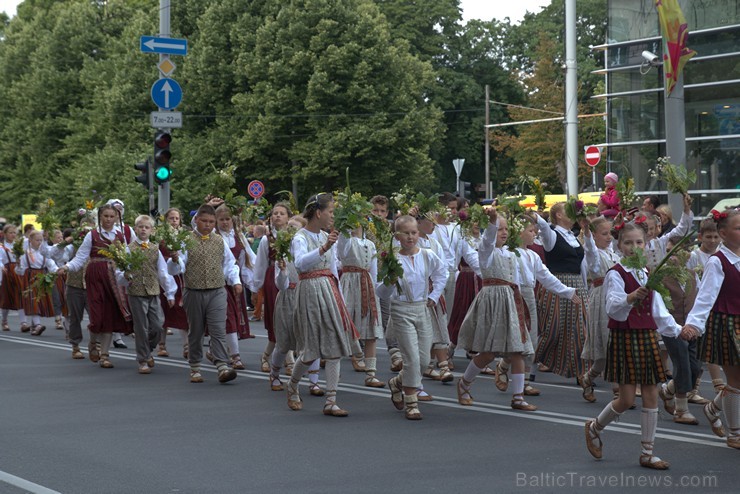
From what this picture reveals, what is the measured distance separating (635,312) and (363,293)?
16.3 ft

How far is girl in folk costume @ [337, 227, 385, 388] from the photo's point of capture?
12.4 meters

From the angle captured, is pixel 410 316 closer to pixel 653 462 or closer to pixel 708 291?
pixel 708 291

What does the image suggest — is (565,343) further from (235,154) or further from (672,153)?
(235,154)

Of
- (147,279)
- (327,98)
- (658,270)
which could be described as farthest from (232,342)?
(327,98)

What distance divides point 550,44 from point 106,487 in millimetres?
50126

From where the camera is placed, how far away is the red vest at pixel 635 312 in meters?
7.91

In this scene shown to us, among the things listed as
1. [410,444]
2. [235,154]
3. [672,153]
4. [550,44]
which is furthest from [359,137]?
[410,444]

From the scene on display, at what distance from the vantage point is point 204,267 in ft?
41.8

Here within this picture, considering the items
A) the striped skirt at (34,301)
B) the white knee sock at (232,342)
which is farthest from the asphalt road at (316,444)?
the striped skirt at (34,301)

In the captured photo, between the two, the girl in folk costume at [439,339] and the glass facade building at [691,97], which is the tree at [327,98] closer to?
the glass facade building at [691,97]

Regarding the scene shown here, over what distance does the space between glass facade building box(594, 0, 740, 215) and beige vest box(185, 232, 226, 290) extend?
19355mm

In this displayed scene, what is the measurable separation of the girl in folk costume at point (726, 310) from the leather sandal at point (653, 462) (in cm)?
94

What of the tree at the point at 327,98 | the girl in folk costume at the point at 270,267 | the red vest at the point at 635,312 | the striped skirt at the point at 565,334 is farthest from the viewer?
the tree at the point at 327,98

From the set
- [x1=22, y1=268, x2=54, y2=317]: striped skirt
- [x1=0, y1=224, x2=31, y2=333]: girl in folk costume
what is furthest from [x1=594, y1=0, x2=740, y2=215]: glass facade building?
[x1=0, y1=224, x2=31, y2=333]: girl in folk costume
